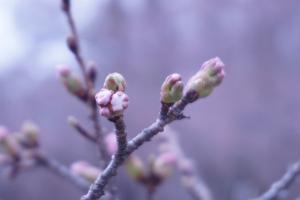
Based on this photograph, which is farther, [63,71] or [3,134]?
[3,134]

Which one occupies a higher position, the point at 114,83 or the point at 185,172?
the point at 185,172

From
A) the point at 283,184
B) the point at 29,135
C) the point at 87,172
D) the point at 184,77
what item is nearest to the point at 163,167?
the point at 87,172

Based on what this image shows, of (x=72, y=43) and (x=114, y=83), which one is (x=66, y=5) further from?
(x=114, y=83)

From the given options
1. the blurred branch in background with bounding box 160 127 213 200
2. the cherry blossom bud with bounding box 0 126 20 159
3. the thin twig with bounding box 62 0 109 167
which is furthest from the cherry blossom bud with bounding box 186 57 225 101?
the cherry blossom bud with bounding box 0 126 20 159

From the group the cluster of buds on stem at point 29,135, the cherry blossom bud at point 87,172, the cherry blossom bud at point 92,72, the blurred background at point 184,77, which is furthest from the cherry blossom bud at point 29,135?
the blurred background at point 184,77

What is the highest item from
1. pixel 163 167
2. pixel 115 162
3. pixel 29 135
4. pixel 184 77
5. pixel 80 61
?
pixel 184 77

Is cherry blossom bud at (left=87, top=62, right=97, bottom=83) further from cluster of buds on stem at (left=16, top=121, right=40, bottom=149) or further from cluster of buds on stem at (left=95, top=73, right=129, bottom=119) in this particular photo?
cluster of buds on stem at (left=95, top=73, right=129, bottom=119)
